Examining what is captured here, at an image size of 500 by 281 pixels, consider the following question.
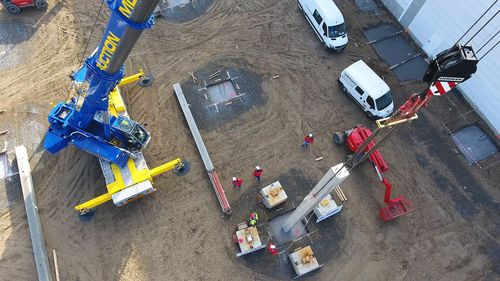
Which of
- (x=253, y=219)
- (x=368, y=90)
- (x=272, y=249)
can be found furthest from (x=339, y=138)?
(x=272, y=249)

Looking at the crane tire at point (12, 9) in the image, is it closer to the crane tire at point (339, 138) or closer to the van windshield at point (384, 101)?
the crane tire at point (339, 138)

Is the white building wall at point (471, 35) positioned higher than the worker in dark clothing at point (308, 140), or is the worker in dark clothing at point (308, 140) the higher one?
the white building wall at point (471, 35)

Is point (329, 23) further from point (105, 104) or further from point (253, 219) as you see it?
point (105, 104)

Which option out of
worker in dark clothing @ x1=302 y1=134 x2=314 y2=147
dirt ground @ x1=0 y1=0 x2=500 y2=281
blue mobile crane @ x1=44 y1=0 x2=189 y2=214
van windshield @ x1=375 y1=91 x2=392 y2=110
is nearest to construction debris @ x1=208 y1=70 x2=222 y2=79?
dirt ground @ x1=0 y1=0 x2=500 y2=281

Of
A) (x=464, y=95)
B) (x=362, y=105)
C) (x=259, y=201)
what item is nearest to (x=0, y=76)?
(x=259, y=201)

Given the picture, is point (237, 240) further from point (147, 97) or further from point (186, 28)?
point (186, 28)

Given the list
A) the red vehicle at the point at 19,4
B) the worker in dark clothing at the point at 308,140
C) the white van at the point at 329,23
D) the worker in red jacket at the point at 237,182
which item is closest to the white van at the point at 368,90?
the white van at the point at 329,23
